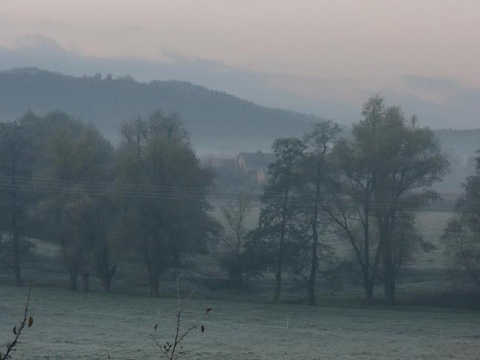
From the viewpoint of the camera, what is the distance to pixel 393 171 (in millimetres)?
50219

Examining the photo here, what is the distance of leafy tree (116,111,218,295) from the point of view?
50500mm

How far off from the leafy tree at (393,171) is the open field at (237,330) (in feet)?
15.2

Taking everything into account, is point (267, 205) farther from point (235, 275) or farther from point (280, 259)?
point (235, 275)

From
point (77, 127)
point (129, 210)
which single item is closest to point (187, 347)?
point (129, 210)

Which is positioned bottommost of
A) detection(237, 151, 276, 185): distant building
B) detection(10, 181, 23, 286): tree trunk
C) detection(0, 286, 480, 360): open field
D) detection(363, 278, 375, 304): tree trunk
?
detection(0, 286, 480, 360): open field

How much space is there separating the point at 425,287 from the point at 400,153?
7.93 m

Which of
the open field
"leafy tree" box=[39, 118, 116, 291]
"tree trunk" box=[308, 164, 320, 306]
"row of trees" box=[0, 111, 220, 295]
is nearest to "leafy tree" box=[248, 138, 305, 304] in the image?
"tree trunk" box=[308, 164, 320, 306]

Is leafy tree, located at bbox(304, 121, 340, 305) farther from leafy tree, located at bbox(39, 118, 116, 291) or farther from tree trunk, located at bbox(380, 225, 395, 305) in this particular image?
leafy tree, located at bbox(39, 118, 116, 291)

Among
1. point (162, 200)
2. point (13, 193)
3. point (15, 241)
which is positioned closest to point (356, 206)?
point (162, 200)

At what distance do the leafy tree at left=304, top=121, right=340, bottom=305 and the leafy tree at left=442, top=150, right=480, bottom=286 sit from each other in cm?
739

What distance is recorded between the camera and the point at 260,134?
200 meters

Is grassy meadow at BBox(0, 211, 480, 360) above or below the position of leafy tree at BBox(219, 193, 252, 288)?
below

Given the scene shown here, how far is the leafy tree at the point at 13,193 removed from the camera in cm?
5350

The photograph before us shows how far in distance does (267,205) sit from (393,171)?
7.68 m
